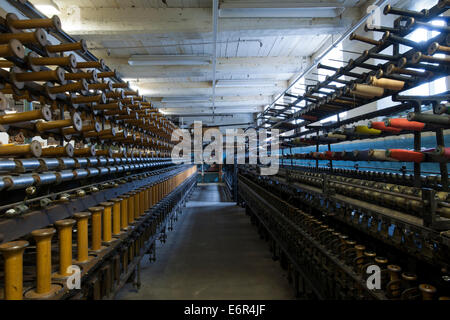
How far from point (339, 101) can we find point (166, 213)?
2.90m

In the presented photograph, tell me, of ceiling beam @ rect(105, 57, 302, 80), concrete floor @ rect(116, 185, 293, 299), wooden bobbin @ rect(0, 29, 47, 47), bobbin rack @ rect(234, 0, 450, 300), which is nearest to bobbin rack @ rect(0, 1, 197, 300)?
wooden bobbin @ rect(0, 29, 47, 47)

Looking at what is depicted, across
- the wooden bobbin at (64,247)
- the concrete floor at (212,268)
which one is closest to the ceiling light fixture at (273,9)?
the wooden bobbin at (64,247)

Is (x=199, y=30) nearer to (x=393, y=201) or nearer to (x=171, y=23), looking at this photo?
(x=171, y=23)

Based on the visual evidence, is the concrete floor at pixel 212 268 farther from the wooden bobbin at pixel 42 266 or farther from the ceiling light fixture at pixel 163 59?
the ceiling light fixture at pixel 163 59

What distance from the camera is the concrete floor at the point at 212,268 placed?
2650mm

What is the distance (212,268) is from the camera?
3227 mm

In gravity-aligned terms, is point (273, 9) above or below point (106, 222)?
above

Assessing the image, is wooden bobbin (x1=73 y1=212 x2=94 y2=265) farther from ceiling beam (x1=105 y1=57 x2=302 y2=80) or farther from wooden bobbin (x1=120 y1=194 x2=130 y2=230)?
ceiling beam (x1=105 y1=57 x2=302 y2=80)

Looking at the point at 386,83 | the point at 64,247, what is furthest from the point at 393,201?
the point at 64,247

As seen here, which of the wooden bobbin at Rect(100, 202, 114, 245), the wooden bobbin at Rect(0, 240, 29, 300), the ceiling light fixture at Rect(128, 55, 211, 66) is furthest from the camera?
the ceiling light fixture at Rect(128, 55, 211, 66)

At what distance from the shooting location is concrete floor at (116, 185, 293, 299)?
265 centimetres

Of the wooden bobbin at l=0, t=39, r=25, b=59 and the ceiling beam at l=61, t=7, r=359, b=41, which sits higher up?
the ceiling beam at l=61, t=7, r=359, b=41
